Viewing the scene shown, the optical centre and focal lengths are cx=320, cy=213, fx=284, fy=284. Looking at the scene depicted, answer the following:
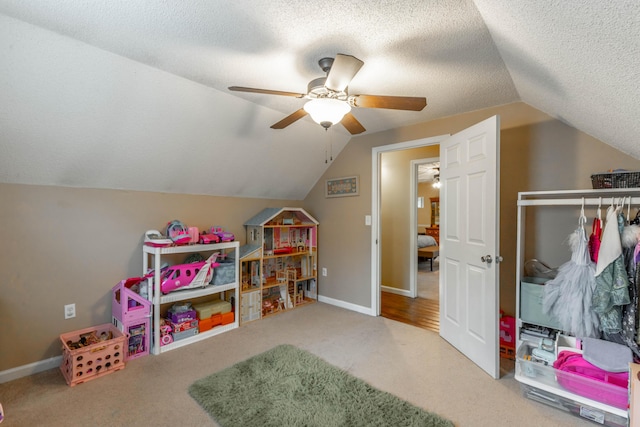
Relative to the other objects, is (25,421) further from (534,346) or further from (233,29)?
(534,346)

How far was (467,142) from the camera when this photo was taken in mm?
2555

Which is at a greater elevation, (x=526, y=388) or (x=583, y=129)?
(x=583, y=129)

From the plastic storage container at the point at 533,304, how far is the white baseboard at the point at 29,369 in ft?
12.6

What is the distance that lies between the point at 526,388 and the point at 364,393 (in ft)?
3.74

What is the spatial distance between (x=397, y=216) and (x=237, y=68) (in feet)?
11.2

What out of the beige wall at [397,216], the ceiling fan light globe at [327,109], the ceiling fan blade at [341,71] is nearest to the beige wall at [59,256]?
the ceiling fan light globe at [327,109]

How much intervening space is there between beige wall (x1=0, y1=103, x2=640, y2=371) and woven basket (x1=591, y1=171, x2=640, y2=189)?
302 millimetres

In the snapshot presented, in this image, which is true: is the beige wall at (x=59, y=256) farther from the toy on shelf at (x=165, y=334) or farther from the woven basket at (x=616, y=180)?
the woven basket at (x=616, y=180)

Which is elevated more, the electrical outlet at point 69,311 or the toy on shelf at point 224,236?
the toy on shelf at point 224,236

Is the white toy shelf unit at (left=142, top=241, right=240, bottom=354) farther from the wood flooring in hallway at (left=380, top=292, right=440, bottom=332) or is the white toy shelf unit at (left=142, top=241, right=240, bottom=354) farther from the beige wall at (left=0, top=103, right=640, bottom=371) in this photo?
the wood flooring in hallway at (left=380, top=292, right=440, bottom=332)

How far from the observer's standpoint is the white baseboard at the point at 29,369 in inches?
84.3

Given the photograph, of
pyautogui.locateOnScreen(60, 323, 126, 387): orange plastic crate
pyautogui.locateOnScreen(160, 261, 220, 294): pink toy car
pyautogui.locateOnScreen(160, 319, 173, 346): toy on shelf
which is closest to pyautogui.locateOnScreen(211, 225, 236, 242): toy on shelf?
pyautogui.locateOnScreen(160, 261, 220, 294): pink toy car

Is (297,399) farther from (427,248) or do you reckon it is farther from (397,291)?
(427,248)

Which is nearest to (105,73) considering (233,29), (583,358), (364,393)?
(233,29)
